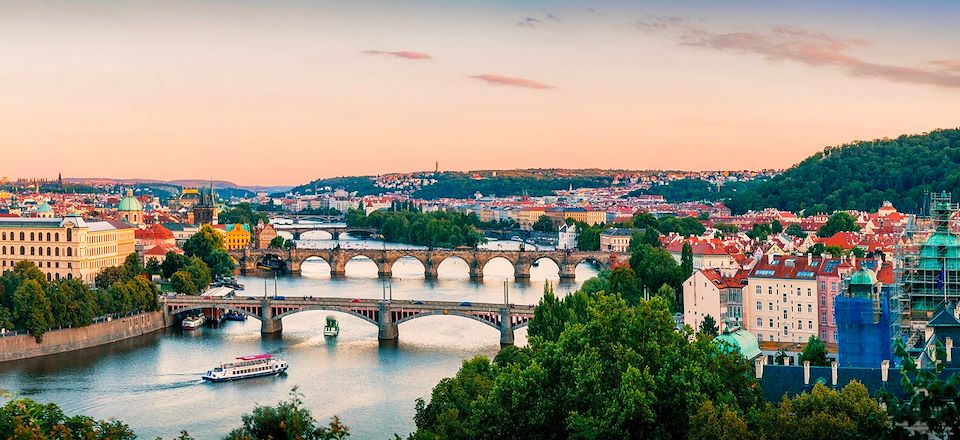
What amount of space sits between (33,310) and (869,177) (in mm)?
56502

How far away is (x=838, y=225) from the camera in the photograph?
181 ft

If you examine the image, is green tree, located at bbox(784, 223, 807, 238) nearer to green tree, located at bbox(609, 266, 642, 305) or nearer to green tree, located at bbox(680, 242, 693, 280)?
green tree, located at bbox(680, 242, 693, 280)

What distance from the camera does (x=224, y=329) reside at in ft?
120

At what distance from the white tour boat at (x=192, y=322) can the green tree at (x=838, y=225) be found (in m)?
29.1

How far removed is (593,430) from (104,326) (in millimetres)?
21783

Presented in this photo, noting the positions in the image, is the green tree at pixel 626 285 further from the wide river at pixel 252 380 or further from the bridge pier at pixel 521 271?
the bridge pier at pixel 521 271

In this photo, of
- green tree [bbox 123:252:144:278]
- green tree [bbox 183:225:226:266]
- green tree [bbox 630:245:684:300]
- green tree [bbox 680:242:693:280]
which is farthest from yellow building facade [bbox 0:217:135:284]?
green tree [bbox 680:242:693:280]

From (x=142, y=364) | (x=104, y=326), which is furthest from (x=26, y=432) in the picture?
(x=104, y=326)

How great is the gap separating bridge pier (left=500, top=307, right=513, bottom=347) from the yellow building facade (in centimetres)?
1682

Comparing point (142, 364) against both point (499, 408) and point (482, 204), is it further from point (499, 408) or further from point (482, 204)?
point (482, 204)

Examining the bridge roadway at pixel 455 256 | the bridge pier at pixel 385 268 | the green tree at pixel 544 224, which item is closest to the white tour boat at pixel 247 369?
the bridge roadway at pixel 455 256

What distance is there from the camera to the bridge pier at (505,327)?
106 feet

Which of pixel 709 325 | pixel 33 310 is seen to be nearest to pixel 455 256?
pixel 33 310

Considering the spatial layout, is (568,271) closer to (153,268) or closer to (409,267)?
(409,267)
